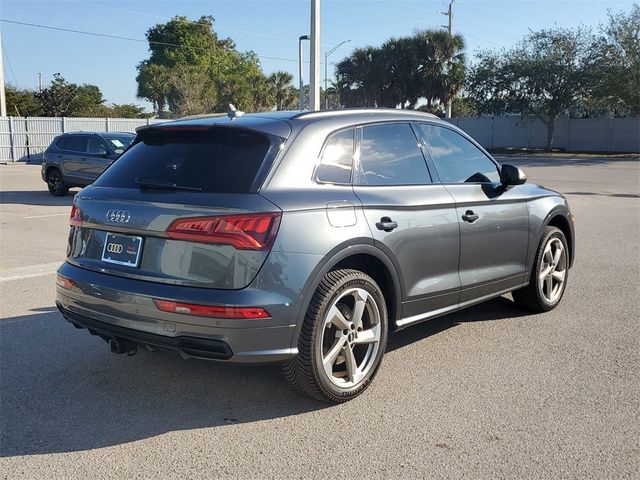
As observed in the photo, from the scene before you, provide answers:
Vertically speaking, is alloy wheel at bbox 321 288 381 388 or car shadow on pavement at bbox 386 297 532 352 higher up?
alloy wheel at bbox 321 288 381 388

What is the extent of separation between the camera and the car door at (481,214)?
4.89 metres

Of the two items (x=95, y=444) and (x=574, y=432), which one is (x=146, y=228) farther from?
(x=574, y=432)

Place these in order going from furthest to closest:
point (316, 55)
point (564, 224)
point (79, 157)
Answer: point (316, 55) < point (79, 157) < point (564, 224)

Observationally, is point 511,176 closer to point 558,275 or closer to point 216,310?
point 558,275

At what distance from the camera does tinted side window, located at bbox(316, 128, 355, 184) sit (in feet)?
13.3

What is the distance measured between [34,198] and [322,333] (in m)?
15.0

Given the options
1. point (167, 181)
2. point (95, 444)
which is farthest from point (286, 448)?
point (167, 181)

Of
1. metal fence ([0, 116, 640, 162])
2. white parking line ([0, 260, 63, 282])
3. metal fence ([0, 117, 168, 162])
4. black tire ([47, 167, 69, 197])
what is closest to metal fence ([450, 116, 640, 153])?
metal fence ([0, 116, 640, 162])

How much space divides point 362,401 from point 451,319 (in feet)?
6.74

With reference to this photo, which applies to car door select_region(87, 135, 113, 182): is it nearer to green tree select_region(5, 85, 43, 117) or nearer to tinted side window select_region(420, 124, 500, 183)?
tinted side window select_region(420, 124, 500, 183)

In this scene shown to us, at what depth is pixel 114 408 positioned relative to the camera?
3934 millimetres

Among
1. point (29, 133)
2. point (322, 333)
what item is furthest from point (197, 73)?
point (322, 333)

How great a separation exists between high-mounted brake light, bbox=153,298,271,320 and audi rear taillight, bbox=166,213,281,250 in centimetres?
33

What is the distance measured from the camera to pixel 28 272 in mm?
7637
